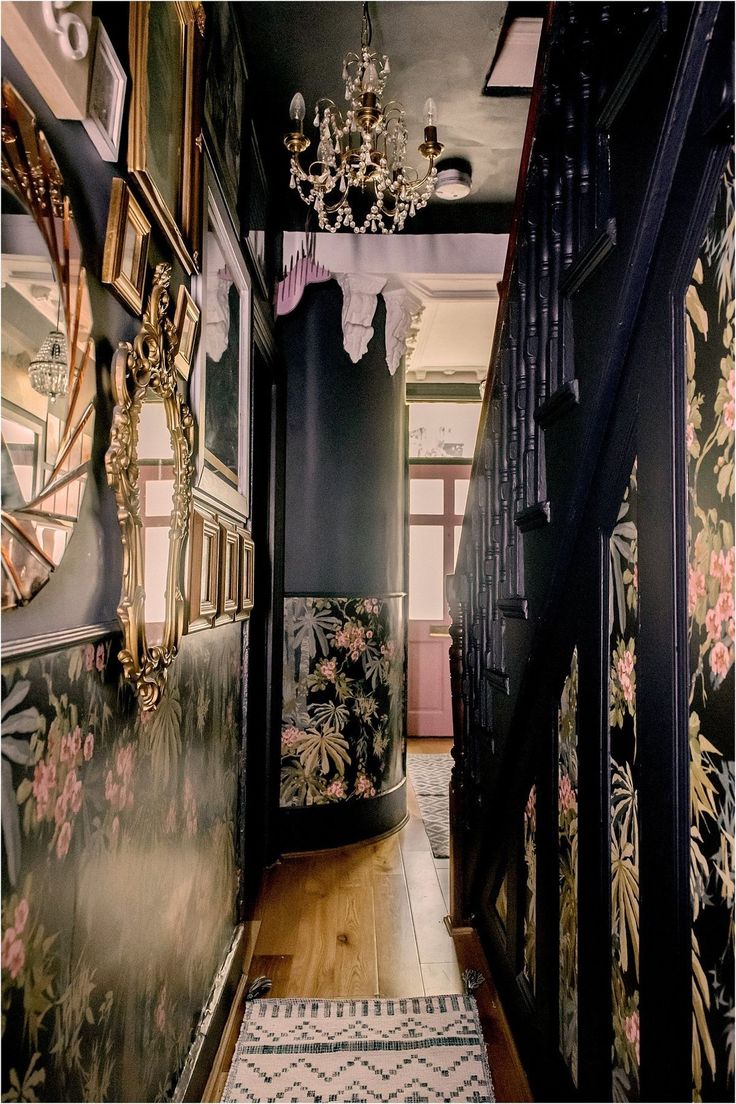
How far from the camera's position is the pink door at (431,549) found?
20.3 feet

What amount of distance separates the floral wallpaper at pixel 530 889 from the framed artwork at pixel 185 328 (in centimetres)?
135

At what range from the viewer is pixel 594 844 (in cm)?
130

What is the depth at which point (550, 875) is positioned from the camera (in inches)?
62.4

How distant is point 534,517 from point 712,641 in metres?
0.74

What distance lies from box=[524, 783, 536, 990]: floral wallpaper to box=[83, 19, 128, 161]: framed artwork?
1.66 metres

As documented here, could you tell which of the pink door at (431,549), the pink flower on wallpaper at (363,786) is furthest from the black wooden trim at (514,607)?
the pink door at (431,549)

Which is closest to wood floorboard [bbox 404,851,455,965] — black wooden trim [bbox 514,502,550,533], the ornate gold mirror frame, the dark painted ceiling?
black wooden trim [bbox 514,502,550,533]

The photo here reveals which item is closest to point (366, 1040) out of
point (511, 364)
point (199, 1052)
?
point (199, 1052)

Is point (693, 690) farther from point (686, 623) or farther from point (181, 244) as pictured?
point (181, 244)

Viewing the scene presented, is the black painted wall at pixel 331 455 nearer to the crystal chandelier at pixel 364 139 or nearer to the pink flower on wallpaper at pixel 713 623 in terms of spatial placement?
the crystal chandelier at pixel 364 139

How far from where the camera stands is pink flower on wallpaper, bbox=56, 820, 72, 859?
2.88 ft

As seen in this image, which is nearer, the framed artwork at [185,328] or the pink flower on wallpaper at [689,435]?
the pink flower on wallpaper at [689,435]

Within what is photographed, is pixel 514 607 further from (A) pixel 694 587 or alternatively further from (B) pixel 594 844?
(A) pixel 694 587

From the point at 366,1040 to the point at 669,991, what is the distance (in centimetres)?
139
